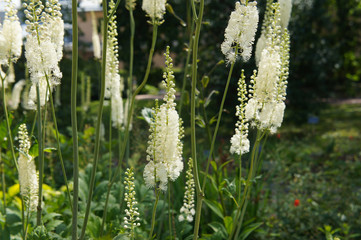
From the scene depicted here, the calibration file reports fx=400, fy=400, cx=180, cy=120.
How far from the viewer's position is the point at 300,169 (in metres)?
5.55

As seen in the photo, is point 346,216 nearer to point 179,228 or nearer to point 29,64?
point 179,228

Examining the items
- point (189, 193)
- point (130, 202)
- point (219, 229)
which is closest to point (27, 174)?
point (130, 202)

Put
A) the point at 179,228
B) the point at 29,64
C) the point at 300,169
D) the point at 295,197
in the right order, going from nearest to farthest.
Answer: the point at 29,64
the point at 179,228
the point at 295,197
the point at 300,169

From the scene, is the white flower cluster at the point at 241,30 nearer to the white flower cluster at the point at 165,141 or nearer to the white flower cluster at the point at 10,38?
the white flower cluster at the point at 165,141

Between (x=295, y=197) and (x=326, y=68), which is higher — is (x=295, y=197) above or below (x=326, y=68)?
below

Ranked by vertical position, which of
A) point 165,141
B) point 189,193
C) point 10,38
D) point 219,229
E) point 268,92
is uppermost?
point 10,38

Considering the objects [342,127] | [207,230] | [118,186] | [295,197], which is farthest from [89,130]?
[342,127]

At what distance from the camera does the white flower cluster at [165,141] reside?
1.64 metres

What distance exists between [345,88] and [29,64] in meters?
13.6

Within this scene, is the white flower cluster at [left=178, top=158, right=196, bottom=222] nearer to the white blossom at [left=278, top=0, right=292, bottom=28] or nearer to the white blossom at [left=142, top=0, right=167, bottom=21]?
the white blossom at [left=142, top=0, right=167, bottom=21]

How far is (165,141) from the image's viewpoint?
1.66 metres

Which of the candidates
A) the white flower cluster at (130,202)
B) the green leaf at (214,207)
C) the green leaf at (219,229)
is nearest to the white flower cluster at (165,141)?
the white flower cluster at (130,202)

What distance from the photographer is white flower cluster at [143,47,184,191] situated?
164 cm

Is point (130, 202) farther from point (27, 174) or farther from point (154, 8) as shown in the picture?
point (154, 8)
